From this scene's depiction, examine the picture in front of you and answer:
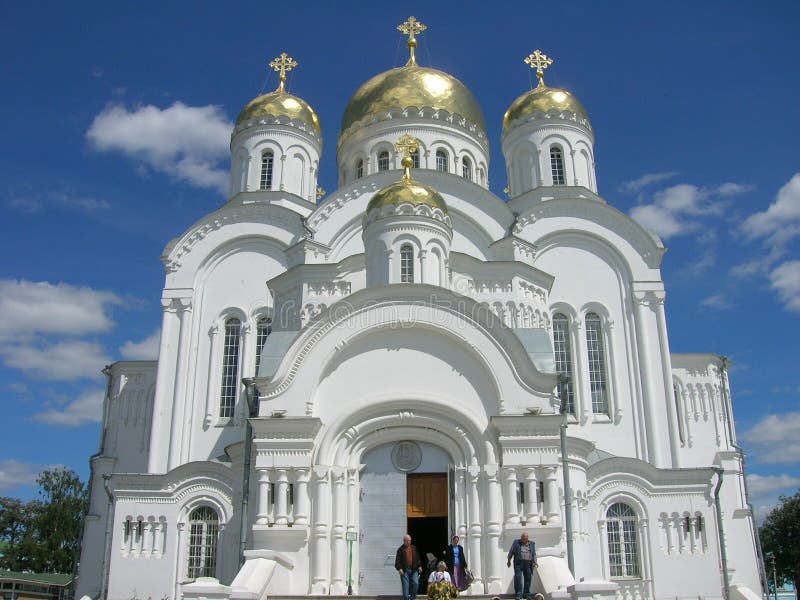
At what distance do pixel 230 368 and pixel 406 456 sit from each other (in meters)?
8.90

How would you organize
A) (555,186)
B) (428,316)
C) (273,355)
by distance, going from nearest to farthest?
1. (428,316)
2. (273,355)
3. (555,186)

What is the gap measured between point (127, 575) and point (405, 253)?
952 cm

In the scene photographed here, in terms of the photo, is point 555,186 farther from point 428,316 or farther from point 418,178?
point 428,316

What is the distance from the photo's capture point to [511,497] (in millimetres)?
13312

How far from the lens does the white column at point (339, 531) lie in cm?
1324

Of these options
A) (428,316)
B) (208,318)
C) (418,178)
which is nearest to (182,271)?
(208,318)

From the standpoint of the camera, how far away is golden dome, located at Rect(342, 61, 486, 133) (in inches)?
1020

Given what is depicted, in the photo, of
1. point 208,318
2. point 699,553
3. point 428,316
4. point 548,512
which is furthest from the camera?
point 208,318

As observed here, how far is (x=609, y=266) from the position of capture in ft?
73.8

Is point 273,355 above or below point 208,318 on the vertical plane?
below

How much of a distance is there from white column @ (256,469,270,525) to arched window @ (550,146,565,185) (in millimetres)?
15316

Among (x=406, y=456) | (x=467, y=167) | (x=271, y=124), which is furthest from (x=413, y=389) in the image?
(x=271, y=124)

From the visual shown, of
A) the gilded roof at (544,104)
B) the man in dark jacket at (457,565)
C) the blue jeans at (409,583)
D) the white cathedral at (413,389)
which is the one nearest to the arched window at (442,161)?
the white cathedral at (413,389)

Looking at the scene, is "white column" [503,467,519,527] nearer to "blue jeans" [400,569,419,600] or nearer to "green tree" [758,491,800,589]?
Answer: "blue jeans" [400,569,419,600]
